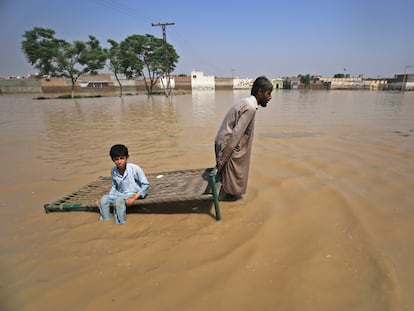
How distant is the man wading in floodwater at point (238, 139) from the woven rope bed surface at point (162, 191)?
26 cm

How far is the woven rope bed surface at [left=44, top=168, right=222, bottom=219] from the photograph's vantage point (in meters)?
2.82

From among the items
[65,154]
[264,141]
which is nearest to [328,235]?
[264,141]

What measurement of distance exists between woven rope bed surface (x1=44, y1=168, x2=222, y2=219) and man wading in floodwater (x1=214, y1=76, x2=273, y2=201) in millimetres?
264

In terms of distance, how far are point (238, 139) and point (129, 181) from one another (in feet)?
4.66

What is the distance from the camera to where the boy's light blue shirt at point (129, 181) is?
307 cm

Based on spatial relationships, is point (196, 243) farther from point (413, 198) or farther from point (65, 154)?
point (65, 154)

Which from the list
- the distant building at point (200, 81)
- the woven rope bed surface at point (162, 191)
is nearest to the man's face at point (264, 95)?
the woven rope bed surface at point (162, 191)

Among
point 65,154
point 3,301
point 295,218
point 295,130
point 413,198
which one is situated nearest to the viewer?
point 3,301

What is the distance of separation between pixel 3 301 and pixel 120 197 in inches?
52.4

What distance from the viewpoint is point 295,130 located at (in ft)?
28.2

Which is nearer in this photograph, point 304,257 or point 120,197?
point 304,257

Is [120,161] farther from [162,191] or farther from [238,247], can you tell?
Result: [238,247]

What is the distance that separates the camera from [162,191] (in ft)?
10.5

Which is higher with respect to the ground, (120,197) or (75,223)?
(120,197)
